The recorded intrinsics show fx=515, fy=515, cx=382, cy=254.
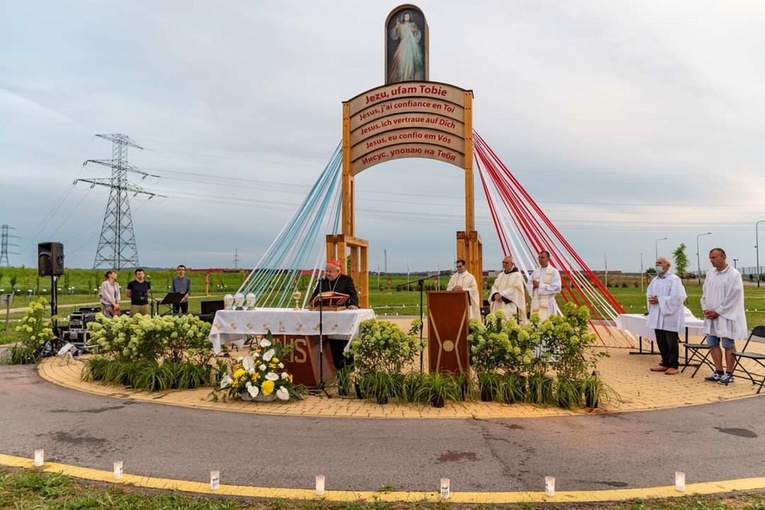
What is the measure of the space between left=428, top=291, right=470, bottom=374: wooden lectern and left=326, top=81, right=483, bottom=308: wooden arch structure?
368 cm

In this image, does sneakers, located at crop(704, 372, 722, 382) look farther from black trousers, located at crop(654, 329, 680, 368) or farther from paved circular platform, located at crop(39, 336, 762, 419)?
black trousers, located at crop(654, 329, 680, 368)

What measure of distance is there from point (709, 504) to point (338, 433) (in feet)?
10.2

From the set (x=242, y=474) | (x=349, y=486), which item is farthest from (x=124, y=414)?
(x=349, y=486)

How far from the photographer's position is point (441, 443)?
15.8ft

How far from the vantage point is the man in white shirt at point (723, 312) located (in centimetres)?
746

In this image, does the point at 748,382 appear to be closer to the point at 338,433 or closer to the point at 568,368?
the point at 568,368

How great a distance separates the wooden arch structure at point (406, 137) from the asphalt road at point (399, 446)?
5088mm

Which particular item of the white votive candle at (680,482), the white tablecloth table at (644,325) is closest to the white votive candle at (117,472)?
the white votive candle at (680,482)

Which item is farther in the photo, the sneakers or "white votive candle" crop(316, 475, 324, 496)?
the sneakers

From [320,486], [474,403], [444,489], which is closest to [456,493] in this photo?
[444,489]

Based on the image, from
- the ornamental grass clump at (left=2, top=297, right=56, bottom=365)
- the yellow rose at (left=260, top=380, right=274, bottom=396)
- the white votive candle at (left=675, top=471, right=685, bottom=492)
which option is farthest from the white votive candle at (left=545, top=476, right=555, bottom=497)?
the ornamental grass clump at (left=2, top=297, right=56, bottom=365)

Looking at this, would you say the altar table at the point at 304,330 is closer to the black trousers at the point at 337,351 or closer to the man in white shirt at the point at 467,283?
the black trousers at the point at 337,351

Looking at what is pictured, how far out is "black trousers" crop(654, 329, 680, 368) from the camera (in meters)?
8.52

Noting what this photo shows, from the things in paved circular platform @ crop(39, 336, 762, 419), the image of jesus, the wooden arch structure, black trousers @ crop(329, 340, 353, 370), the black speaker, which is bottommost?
paved circular platform @ crop(39, 336, 762, 419)
